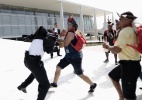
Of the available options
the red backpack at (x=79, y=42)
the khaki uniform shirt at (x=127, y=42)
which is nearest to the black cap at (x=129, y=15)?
the khaki uniform shirt at (x=127, y=42)

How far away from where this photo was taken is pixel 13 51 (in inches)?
423

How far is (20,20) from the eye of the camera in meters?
26.6

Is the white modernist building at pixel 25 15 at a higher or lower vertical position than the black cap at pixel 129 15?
higher

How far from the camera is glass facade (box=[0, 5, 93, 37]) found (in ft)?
80.2

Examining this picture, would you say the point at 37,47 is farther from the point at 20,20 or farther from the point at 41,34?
the point at 20,20

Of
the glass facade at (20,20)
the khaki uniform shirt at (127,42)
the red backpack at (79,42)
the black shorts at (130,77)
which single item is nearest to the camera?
the khaki uniform shirt at (127,42)

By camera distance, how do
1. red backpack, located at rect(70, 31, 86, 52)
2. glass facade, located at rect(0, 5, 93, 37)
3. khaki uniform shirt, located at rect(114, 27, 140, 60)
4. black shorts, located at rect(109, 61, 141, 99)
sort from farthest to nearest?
1. glass facade, located at rect(0, 5, 93, 37)
2. red backpack, located at rect(70, 31, 86, 52)
3. black shorts, located at rect(109, 61, 141, 99)
4. khaki uniform shirt, located at rect(114, 27, 140, 60)

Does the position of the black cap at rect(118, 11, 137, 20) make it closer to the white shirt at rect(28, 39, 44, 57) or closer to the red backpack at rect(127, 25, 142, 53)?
the red backpack at rect(127, 25, 142, 53)

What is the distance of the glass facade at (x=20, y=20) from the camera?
2445 centimetres

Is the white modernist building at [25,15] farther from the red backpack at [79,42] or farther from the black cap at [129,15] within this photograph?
the black cap at [129,15]

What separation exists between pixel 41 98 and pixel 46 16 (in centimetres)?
2818

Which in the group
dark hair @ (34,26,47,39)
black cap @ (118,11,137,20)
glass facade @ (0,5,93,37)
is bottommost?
dark hair @ (34,26,47,39)

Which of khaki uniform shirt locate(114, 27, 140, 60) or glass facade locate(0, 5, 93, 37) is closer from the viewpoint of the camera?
khaki uniform shirt locate(114, 27, 140, 60)

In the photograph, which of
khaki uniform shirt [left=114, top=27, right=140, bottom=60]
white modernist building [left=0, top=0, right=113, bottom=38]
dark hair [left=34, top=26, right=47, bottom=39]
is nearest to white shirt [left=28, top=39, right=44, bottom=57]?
dark hair [left=34, top=26, right=47, bottom=39]
